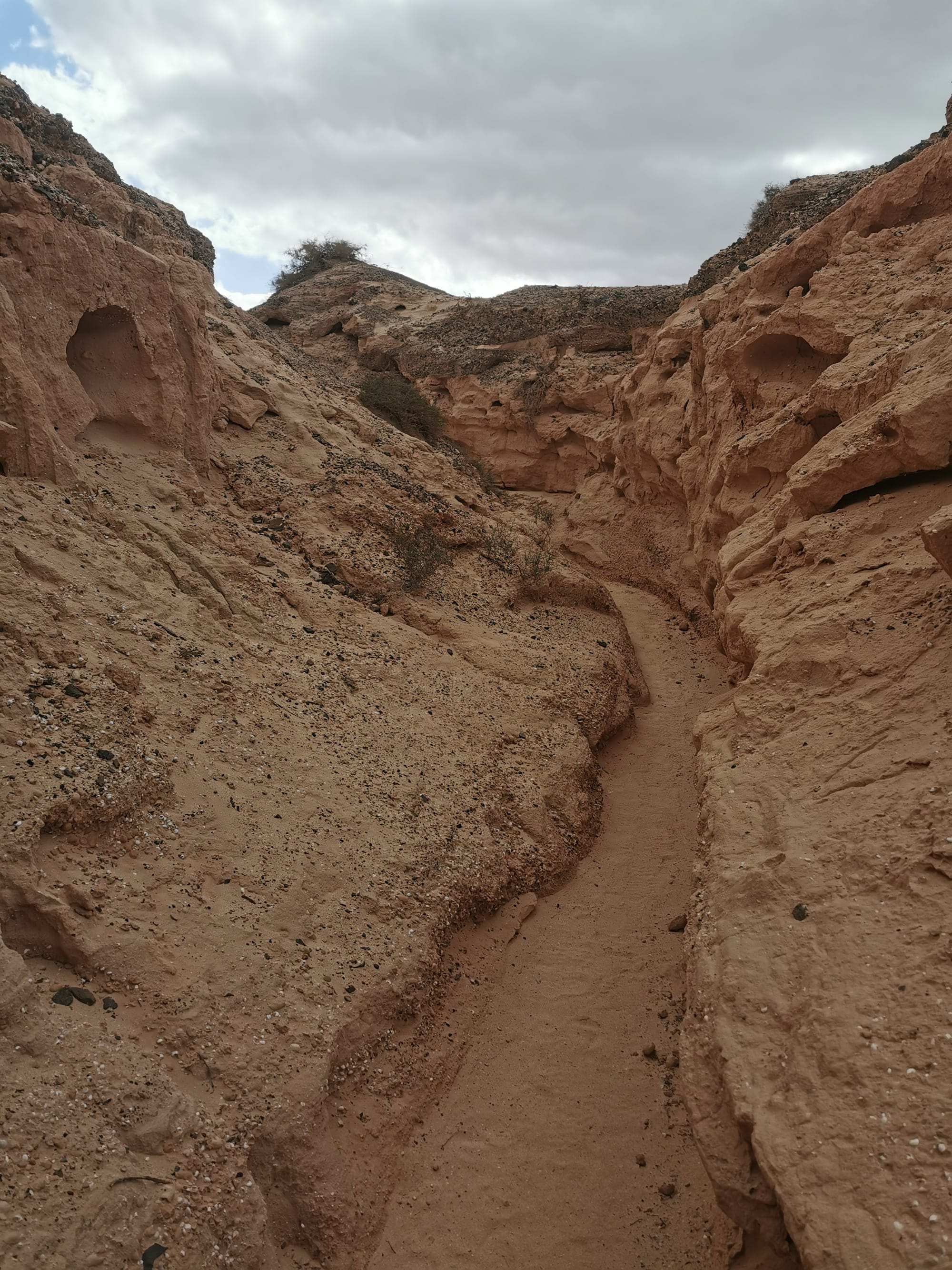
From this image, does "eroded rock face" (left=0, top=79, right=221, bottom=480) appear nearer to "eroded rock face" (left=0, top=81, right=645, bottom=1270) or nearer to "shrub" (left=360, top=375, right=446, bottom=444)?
"eroded rock face" (left=0, top=81, right=645, bottom=1270)

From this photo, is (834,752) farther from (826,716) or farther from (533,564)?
(533,564)

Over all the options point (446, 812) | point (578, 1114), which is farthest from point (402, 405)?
point (578, 1114)

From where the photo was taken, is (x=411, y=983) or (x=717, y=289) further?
(x=717, y=289)

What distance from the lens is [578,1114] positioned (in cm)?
471

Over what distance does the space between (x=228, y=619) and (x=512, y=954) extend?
3.62 m

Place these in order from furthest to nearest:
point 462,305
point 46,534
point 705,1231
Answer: point 462,305 < point 46,534 < point 705,1231

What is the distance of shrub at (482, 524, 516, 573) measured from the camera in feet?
33.4

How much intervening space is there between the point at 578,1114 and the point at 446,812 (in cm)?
229

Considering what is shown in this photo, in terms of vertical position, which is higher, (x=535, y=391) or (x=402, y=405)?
(x=535, y=391)

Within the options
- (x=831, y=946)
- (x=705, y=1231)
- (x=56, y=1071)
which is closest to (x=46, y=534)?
(x=56, y=1071)

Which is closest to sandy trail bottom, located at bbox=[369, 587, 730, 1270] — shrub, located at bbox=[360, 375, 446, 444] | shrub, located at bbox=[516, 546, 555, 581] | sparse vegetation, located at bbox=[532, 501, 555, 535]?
shrub, located at bbox=[516, 546, 555, 581]

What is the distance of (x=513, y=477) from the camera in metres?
17.9

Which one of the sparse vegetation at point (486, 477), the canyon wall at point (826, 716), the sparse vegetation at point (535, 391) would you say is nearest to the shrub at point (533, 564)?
the canyon wall at point (826, 716)

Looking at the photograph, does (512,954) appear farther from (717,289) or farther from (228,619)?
(717,289)
